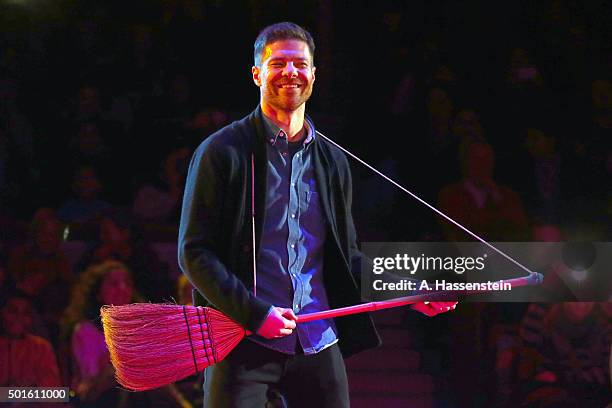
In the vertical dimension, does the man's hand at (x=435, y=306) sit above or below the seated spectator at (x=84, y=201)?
below

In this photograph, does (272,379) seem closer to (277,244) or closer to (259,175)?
(277,244)

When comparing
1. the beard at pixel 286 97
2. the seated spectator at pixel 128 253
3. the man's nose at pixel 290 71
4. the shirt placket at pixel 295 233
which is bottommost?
the shirt placket at pixel 295 233

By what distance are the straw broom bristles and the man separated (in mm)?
55

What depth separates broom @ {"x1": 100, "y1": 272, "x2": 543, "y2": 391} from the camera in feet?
8.86

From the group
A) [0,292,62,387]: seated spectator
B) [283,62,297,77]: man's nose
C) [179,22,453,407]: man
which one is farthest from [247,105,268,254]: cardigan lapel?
[0,292,62,387]: seated spectator

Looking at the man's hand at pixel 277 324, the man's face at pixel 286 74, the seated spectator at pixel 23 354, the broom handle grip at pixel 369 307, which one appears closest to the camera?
the man's hand at pixel 277 324

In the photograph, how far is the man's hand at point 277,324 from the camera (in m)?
2.59

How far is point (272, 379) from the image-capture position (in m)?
2.68

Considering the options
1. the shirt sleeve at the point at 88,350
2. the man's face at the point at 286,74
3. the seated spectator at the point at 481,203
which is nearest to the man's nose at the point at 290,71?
the man's face at the point at 286,74

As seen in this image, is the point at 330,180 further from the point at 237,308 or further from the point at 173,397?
the point at 173,397

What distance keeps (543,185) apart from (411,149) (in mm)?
593

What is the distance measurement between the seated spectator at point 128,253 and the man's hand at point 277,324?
76.6 inches

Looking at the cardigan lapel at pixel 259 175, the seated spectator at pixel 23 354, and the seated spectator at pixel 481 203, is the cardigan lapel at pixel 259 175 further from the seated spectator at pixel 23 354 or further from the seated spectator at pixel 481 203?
the seated spectator at pixel 23 354

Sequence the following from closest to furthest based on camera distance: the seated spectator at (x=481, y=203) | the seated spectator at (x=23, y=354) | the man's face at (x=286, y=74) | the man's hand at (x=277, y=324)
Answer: the man's hand at (x=277, y=324), the man's face at (x=286, y=74), the seated spectator at (x=481, y=203), the seated spectator at (x=23, y=354)
